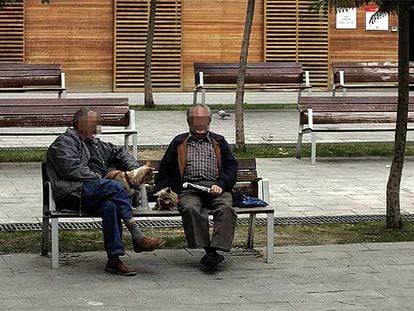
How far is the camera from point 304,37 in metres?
26.4

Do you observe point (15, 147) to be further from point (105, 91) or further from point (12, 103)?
point (105, 91)

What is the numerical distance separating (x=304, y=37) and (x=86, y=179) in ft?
60.0

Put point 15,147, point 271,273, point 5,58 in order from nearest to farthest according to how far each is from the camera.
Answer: point 271,273 < point 15,147 < point 5,58

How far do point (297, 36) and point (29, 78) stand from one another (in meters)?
8.26

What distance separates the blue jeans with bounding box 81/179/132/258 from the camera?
845 cm

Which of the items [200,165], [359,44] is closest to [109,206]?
[200,165]

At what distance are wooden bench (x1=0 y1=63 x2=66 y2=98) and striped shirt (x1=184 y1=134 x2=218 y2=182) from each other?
11.3 metres

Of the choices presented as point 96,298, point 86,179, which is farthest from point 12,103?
point 96,298

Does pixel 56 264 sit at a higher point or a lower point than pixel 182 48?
lower

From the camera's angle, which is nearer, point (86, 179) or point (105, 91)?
point (86, 179)

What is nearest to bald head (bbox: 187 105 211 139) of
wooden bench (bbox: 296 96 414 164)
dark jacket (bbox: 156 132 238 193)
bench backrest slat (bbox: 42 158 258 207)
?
dark jacket (bbox: 156 132 238 193)

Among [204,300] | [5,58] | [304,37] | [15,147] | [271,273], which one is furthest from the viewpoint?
[304,37]

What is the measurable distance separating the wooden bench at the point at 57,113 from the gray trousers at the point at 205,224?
5479 mm

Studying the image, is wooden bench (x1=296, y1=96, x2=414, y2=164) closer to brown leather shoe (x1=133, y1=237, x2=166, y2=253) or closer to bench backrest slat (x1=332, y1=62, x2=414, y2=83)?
bench backrest slat (x1=332, y1=62, x2=414, y2=83)
